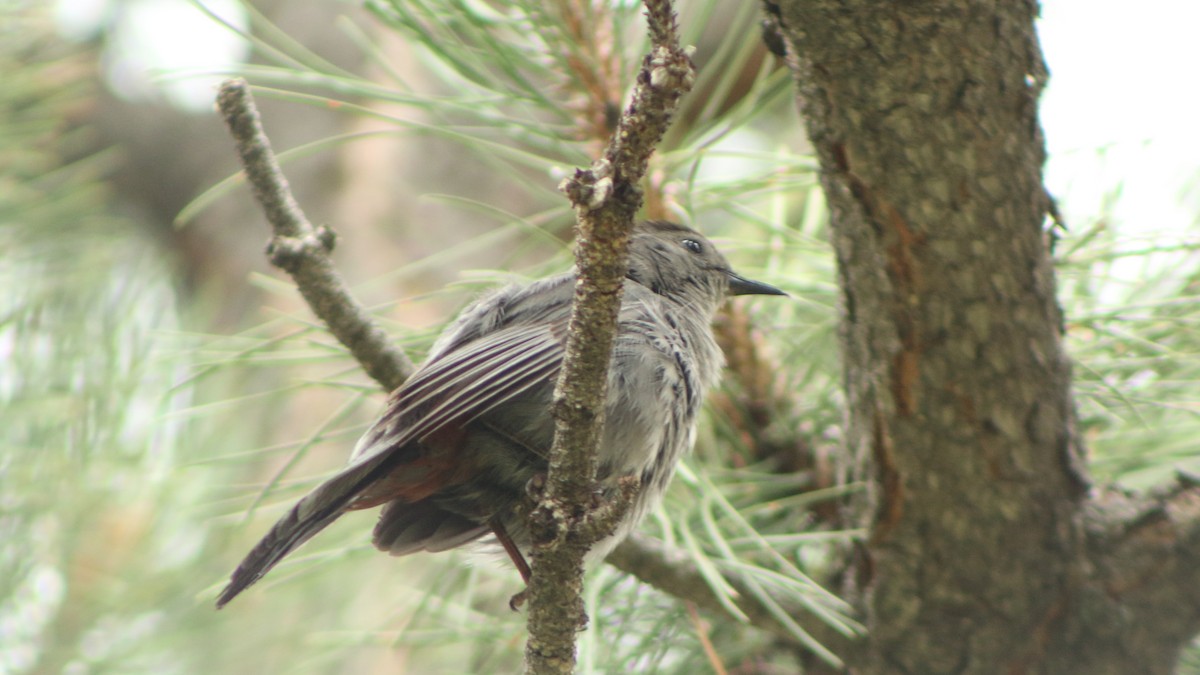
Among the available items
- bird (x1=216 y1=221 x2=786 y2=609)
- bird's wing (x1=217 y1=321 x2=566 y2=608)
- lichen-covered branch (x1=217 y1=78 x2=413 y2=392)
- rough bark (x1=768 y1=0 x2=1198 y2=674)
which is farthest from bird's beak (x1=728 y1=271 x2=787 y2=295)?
lichen-covered branch (x1=217 y1=78 x2=413 y2=392)

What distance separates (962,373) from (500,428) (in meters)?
1.00

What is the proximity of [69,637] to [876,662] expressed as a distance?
236cm

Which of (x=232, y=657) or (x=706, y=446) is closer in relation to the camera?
(x=706, y=446)

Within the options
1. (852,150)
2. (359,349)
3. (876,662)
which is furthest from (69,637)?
(852,150)

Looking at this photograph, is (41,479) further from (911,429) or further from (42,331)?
(911,429)

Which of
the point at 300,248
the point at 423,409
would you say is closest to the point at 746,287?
the point at 423,409

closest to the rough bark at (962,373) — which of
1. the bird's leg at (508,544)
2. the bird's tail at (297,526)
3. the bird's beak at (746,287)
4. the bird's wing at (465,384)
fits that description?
the bird's beak at (746,287)

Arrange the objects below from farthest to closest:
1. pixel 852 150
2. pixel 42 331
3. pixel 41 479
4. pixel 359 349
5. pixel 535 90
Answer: pixel 42 331
pixel 41 479
pixel 535 90
pixel 359 349
pixel 852 150

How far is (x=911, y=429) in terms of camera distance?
7.73 feet

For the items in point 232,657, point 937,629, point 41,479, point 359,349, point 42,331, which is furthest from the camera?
point 232,657

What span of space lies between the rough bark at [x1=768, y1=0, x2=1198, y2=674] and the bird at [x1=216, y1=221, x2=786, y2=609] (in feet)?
1.47

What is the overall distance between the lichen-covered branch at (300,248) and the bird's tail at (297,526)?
0.28 m

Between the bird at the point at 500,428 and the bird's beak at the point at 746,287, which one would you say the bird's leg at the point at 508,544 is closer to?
the bird at the point at 500,428

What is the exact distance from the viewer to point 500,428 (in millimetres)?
2412
